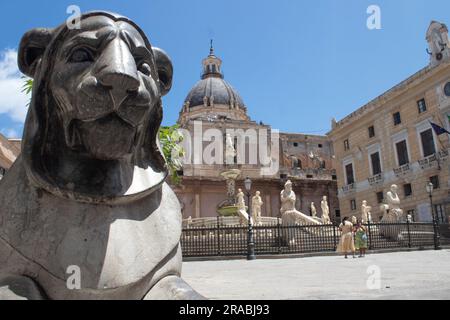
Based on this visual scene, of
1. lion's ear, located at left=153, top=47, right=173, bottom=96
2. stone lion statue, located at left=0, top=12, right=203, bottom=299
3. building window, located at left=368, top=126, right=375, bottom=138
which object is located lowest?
stone lion statue, located at left=0, top=12, right=203, bottom=299

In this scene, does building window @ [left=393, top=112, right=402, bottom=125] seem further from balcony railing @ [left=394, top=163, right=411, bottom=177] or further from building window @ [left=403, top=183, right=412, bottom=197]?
building window @ [left=403, top=183, right=412, bottom=197]

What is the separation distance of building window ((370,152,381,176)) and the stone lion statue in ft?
107

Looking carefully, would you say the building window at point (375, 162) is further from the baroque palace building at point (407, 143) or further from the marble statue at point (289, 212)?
the marble statue at point (289, 212)

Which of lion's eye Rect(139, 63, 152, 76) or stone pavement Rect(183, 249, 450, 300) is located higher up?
lion's eye Rect(139, 63, 152, 76)

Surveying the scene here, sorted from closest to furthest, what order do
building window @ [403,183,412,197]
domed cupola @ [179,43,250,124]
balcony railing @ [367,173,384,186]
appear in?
building window @ [403,183,412,197]
balcony railing @ [367,173,384,186]
domed cupola @ [179,43,250,124]

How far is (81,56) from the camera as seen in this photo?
162 cm

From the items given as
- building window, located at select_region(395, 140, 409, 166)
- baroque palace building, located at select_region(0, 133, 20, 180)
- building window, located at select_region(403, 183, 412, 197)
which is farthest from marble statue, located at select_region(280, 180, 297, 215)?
building window, located at select_region(395, 140, 409, 166)

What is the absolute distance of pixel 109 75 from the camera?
1.47 metres

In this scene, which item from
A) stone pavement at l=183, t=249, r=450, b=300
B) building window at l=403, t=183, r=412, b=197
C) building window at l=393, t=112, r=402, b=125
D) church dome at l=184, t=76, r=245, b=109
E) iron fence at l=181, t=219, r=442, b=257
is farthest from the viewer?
church dome at l=184, t=76, r=245, b=109

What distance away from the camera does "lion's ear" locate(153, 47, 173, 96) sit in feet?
6.39

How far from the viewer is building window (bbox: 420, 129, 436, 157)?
2711cm

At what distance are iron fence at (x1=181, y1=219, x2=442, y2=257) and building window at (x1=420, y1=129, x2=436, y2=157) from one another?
10573 mm

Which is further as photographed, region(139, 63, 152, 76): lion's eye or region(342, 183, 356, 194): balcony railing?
region(342, 183, 356, 194): balcony railing
